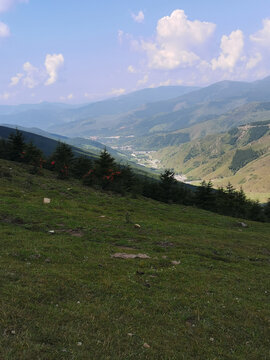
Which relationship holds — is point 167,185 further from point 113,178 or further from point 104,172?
point 104,172

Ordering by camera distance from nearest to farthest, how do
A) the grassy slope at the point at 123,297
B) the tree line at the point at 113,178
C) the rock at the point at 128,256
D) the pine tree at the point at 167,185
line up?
the grassy slope at the point at 123,297
the rock at the point at 128,256
the tree line at the point at 113,178
the pine tree at the point at 167,185

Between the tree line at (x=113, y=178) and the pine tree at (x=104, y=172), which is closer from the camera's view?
the pine tree at (x=104, y=172)

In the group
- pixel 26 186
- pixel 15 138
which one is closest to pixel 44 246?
pixel 26 186

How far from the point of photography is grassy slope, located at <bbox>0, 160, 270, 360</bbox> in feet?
26.9

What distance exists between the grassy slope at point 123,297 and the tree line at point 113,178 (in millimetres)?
43439

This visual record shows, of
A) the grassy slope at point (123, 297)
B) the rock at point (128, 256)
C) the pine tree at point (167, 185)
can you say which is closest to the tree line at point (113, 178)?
the pine tree at point (167, 185)

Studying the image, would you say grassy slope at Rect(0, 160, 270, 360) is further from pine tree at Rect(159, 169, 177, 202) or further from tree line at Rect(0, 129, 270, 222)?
pine tree at Rect(159, 169, 177, 202)

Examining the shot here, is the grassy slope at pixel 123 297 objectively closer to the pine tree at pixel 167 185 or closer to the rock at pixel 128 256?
the rock at pixel 128 256

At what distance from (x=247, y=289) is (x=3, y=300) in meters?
14.5

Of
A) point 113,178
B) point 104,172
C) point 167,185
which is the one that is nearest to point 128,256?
point 104,172

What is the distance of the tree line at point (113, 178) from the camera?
224 feet

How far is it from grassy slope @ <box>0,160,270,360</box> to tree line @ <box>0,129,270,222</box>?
43439mm

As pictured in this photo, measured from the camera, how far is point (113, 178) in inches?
2785

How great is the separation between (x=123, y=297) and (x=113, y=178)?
59580 mm
